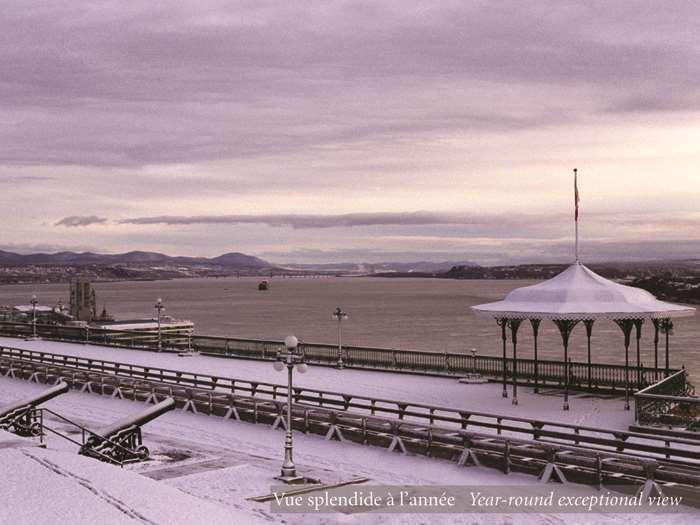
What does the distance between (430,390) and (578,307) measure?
7908mm

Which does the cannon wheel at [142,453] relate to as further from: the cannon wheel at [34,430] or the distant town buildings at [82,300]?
the distant town buildings at [82,300]

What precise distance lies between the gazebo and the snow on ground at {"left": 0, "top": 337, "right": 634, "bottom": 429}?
2.79 ft

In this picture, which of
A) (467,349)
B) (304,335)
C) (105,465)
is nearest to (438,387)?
(105,465)

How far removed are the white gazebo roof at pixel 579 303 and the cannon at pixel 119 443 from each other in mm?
14523

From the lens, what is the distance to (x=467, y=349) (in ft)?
337

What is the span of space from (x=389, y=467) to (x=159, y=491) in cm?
757

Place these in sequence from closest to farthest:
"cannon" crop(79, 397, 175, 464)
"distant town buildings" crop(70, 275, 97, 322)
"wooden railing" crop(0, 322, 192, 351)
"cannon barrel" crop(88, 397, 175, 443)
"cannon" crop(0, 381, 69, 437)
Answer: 1. "cannon" crop(79, 397, 175, 464)
2. "cannon barrel" crop(88, 397, 175, 443)
3. "cannon" crop(0, 381, 69, 437)
4. "wooden railing" crop(0, 322, 192, 351)
5. "distant town buildings" crop(70, 275, 97, 322)

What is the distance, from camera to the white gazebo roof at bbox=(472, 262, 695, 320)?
29953mm

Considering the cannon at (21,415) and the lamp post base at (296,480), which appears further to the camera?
the cannon at (21,415)

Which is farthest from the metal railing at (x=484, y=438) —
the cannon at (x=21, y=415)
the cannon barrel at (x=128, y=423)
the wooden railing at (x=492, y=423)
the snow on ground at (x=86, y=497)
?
the snow on ground at (x=86, y=497)

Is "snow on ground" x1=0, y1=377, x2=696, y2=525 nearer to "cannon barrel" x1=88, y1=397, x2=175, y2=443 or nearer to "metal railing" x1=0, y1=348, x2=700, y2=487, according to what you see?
"metal railing" x1=0, y1=348, x2=700, y2=487

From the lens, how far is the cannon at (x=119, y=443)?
22.0 metres

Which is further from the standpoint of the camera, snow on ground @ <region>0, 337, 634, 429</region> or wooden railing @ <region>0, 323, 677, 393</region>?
wooden railing @ <region>0, 323, 677, 393</region>

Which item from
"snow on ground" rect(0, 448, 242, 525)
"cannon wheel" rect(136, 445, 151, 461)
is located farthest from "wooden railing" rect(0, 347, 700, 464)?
"snow on ground" rect(0, 448, 242, 525)
